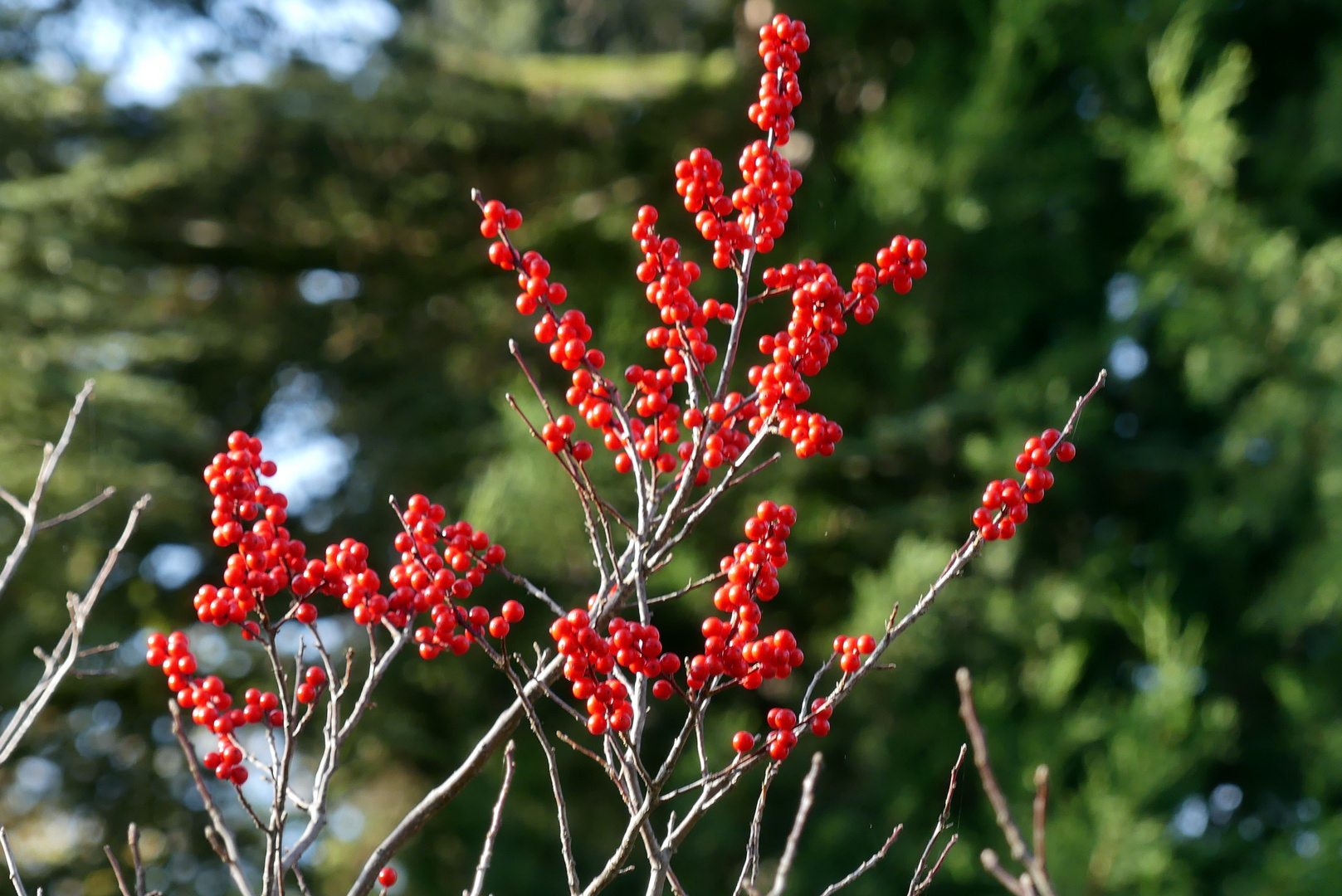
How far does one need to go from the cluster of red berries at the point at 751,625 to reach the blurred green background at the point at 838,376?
240 centimetres

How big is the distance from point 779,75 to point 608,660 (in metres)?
0.55

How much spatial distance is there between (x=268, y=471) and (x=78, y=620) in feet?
0.70

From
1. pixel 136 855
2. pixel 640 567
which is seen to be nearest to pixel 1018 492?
pixel 640 567

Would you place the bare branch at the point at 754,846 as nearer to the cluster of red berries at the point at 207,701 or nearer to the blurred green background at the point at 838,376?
the cluster of red berries at the point at 207,701

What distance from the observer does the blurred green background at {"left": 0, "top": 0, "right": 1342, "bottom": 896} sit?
3432 mm

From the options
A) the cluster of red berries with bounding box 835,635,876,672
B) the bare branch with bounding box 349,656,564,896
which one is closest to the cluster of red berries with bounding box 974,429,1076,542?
the cluster of red berries with bounding box 835,635,876,672

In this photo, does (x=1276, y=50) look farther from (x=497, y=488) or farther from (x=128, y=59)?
(x=128, y=59)

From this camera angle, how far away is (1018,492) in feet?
2.93

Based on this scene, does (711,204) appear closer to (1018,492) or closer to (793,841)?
(1018,492)

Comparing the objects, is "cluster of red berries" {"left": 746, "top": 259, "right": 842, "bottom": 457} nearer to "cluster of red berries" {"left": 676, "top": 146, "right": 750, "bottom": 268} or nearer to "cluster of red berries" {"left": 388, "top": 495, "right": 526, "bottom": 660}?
"cluster of red berries" {"left": 676, "top": 146, "right": 750, "bottom": 268}

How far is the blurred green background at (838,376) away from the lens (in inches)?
135

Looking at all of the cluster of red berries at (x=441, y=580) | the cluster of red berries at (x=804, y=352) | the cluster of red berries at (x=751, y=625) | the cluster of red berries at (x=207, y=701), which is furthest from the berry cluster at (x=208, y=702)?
the cluster of red berries at (x=804, y=352)

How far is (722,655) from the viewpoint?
854 mm

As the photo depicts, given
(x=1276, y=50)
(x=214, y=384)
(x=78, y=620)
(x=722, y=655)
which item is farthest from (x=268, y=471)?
(x=1276, y=50)
